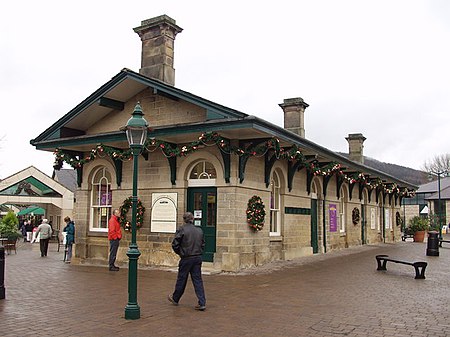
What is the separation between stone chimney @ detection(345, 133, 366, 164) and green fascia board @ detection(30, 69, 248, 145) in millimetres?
15452

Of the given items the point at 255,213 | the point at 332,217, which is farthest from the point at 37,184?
the point at 255,213

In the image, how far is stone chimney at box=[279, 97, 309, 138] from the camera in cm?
1944

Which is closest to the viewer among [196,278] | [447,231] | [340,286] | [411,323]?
[411,323]

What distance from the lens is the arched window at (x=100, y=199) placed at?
1623 cm

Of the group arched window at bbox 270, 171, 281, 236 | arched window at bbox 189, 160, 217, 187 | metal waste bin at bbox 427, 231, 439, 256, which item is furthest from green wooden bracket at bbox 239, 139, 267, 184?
metal waste bin at bbox 427, 231, 439, 256

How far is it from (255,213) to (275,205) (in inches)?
91.0

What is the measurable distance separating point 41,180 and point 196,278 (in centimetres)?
2689

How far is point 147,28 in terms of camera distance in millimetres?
15539

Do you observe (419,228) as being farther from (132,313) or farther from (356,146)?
(132,313)

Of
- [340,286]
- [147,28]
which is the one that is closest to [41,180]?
[147,28]

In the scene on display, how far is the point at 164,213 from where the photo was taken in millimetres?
14406

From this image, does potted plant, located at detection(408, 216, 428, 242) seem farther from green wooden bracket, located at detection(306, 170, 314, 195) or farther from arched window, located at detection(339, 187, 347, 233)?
green wooden bracket, located at detection(306, 170, 314, 195)

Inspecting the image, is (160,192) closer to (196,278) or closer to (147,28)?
(147,28)

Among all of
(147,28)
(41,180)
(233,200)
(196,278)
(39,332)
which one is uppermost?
(147,28)
